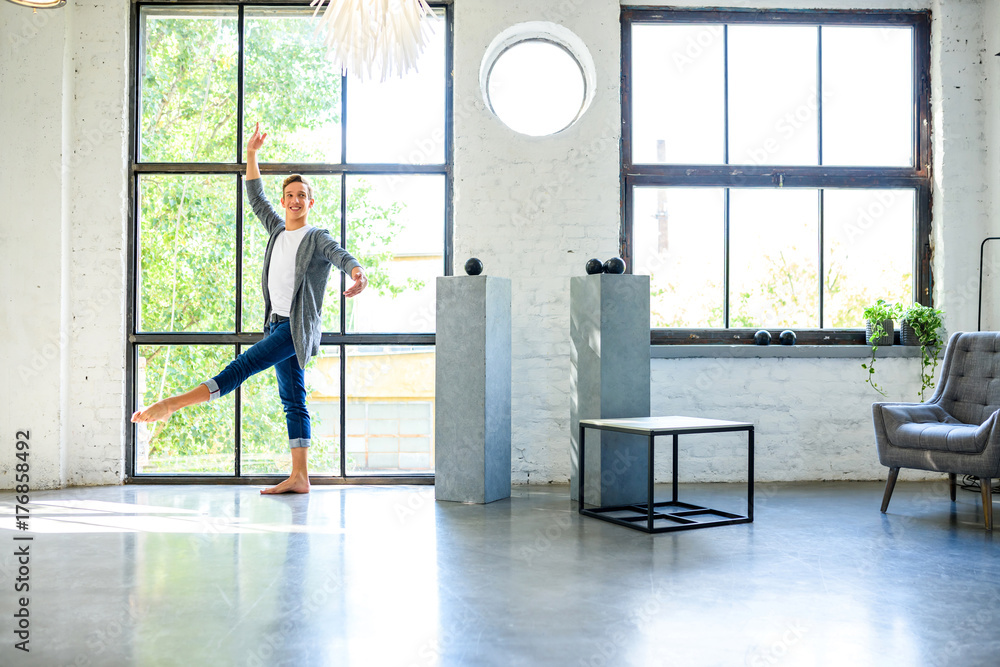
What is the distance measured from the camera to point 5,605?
2.72 meters

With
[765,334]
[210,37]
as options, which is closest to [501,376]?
[765,334]

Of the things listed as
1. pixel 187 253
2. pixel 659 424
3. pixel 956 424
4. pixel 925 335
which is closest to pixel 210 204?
pixel 187 253

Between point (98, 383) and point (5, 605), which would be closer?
point (5, 605)

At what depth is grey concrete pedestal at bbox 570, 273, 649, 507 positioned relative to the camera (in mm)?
4516

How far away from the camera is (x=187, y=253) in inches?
216

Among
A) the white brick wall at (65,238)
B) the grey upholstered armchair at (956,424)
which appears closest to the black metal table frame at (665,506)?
the grey upholstered armchair at (956,424)

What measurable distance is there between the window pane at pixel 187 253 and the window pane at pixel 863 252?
4.01 meters

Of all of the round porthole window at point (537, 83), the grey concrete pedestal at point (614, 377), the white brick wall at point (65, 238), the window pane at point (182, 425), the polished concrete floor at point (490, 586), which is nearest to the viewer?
the polished concrete floor at point (490, 586)

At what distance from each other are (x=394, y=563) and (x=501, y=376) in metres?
1.75

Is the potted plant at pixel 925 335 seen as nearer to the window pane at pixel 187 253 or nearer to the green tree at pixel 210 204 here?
the green tree at pixel 210 204

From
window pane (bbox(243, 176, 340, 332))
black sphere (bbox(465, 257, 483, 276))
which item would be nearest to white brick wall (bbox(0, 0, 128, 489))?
window pane (bbox(243, 176, 340, 332))

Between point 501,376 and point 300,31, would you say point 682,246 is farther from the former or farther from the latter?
point 300,31

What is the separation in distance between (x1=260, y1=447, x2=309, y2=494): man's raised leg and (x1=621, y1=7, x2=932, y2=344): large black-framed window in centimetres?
243

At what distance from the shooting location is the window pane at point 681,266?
18.5 ft
